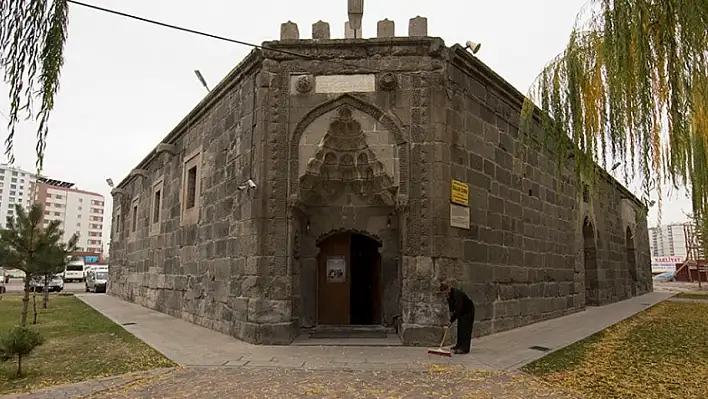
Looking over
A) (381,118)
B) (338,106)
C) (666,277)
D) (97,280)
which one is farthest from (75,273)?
(666,277)

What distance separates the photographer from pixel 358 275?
390 inches

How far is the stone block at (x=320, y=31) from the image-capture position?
888 centimetres

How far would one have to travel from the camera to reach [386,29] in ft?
29.0

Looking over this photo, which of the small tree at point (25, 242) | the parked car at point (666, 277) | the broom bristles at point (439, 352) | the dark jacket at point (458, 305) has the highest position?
the small tree at point (25, 242)

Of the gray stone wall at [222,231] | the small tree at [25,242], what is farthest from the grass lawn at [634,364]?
the small tree at [25,242]

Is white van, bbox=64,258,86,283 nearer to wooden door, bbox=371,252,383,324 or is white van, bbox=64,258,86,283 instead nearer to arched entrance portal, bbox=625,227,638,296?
wooden door, bbox=371,252,383,324

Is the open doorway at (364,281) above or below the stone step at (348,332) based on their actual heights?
above

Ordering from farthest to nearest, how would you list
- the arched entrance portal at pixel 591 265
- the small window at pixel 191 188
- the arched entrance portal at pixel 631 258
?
the arched entrance portal at pixel 631 258 → the arched entrance portal at pixel 591 265 → the small window at pixel 191 188

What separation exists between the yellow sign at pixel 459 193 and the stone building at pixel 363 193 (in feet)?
0.11

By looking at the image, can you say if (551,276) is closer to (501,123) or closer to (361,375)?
(501,123)

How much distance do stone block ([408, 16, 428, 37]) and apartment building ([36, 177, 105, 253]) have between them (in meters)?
89.8

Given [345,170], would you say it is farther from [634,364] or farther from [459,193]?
[634,364]

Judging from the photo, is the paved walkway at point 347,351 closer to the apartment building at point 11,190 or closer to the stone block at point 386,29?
the stone block at point 386,29

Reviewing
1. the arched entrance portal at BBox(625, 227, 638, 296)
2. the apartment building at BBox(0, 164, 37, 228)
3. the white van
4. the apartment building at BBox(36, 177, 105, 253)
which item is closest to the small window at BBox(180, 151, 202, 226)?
the arched entrance portal at BBox(625, 227, 638, 296)
